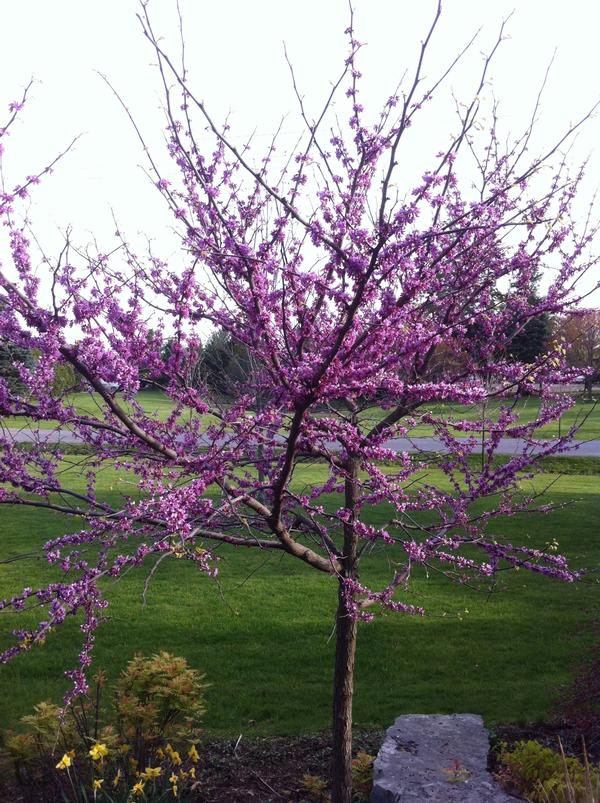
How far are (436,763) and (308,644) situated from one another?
3206 mm

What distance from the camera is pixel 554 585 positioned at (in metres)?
10.5

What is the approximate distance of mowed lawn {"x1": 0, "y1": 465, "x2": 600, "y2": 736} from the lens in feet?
22.1

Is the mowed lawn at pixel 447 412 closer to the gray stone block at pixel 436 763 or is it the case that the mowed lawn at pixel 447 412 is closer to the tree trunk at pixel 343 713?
the tree trunk at pixel 343 713

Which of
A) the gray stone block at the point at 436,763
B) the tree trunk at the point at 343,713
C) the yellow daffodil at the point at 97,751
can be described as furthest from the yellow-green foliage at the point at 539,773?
the yellow daffodil at the point at 97,751

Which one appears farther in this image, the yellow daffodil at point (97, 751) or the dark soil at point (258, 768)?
the dark soil at point (258, 768)

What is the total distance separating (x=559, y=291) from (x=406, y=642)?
15.1 ft

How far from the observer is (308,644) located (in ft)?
26.9

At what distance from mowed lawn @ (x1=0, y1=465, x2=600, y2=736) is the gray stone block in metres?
0.79

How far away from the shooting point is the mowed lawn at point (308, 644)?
6723 millimetres

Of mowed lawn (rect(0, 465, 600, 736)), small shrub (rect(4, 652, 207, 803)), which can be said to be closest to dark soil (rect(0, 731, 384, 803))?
small shrub (rect(4, 652, 207, 803))

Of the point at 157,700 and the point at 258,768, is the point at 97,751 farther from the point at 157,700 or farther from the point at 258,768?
the point at 258,768

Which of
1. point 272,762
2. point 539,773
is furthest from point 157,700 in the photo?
point 539,773

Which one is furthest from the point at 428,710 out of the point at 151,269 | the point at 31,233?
the point at 31,233

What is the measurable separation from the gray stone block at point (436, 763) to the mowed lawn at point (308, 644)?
2.59 ft
